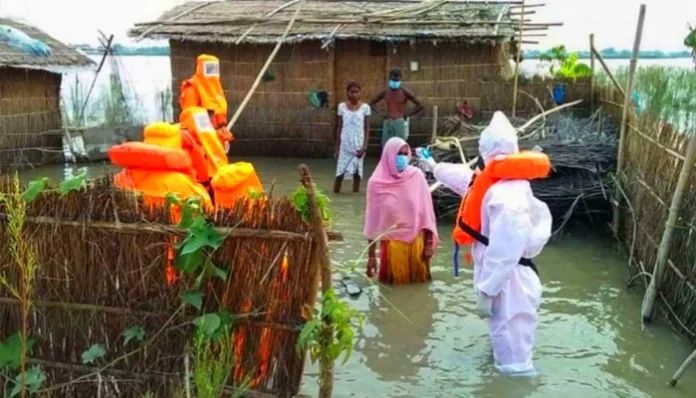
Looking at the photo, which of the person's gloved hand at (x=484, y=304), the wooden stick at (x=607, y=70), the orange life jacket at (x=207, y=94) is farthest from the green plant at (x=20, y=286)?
the wooden stick at (x=607, y=70)

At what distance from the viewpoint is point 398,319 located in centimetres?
661

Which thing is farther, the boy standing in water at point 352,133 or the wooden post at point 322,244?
the boy standing in water at point 352,133

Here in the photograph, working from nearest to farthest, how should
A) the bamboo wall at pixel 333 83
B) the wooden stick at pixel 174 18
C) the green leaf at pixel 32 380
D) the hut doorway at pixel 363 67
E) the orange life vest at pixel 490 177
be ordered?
the green leaf at pixel 32 380
the orange life vest at pixel 490 177
the bamboo wall at pixel 333 83
the wooden stick at pixel 174 18
the hut doorway at pixel 363 67

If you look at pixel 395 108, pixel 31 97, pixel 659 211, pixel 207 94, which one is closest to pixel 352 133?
pixel 395 108

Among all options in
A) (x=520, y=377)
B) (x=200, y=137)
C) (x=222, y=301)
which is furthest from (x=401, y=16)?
(x=222, y=301)

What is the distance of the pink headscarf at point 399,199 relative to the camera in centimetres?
704

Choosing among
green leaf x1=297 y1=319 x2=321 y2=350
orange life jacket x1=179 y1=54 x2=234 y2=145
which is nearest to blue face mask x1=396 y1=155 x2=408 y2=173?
orange life jacket x1=179 y1=54 x2=234 y2=145

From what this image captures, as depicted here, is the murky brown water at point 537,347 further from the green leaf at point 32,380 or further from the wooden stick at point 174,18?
the wooden stick at point 174,18

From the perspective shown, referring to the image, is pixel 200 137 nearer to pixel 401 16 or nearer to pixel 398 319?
pixel 398 319

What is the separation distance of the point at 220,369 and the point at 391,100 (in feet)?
28.3

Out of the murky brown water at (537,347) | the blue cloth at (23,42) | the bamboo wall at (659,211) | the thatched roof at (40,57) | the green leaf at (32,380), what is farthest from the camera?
the blue cloth at (23,42)

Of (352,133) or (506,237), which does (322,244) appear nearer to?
(506,237)

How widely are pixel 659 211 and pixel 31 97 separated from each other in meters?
11.5

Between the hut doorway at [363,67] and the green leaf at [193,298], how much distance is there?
11.2 metres
